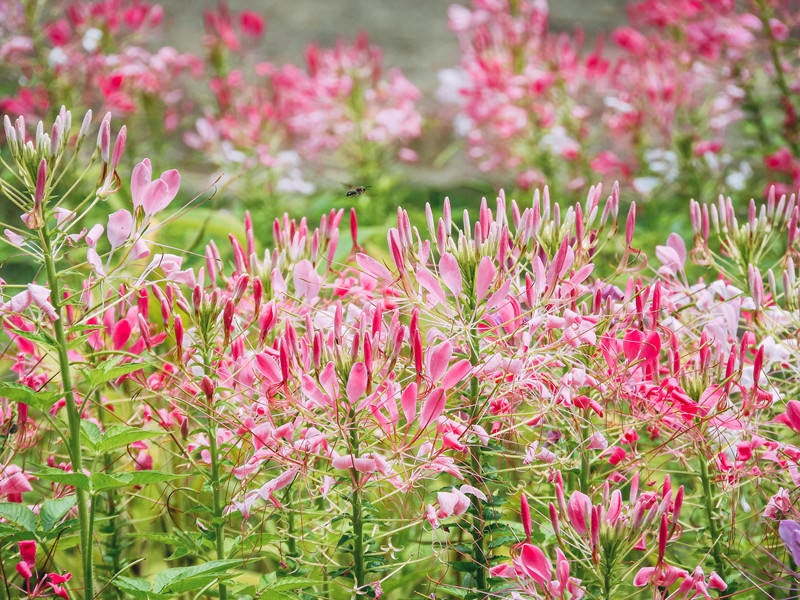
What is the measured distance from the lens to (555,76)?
10.9 ft

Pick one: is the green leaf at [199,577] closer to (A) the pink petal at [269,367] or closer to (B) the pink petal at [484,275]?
(A) the pink petal at [269,367]

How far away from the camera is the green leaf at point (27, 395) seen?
1.09 metres

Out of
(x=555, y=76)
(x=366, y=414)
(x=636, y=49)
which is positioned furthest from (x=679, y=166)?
(x=366, y=414)

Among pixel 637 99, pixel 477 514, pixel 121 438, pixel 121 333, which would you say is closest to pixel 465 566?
pixel 477 514

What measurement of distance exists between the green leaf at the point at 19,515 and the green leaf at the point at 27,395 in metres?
0.18

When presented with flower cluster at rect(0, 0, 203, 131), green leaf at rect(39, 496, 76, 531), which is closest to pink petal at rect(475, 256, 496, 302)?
green leaf at rect(39, 496, 76, 531)

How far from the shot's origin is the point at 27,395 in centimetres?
110

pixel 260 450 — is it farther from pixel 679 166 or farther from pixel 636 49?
pixel 636 49

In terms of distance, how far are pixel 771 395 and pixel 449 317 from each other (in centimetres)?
48

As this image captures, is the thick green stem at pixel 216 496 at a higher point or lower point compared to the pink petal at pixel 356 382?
lower

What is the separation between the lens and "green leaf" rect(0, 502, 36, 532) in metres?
1.19

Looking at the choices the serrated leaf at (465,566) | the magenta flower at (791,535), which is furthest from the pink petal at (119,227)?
the magenta flower at (791,535)

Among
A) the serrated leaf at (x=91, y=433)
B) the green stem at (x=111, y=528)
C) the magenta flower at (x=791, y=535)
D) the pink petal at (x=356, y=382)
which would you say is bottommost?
the green stem at (x=111, y=528)

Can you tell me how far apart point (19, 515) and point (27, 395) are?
0.21m
